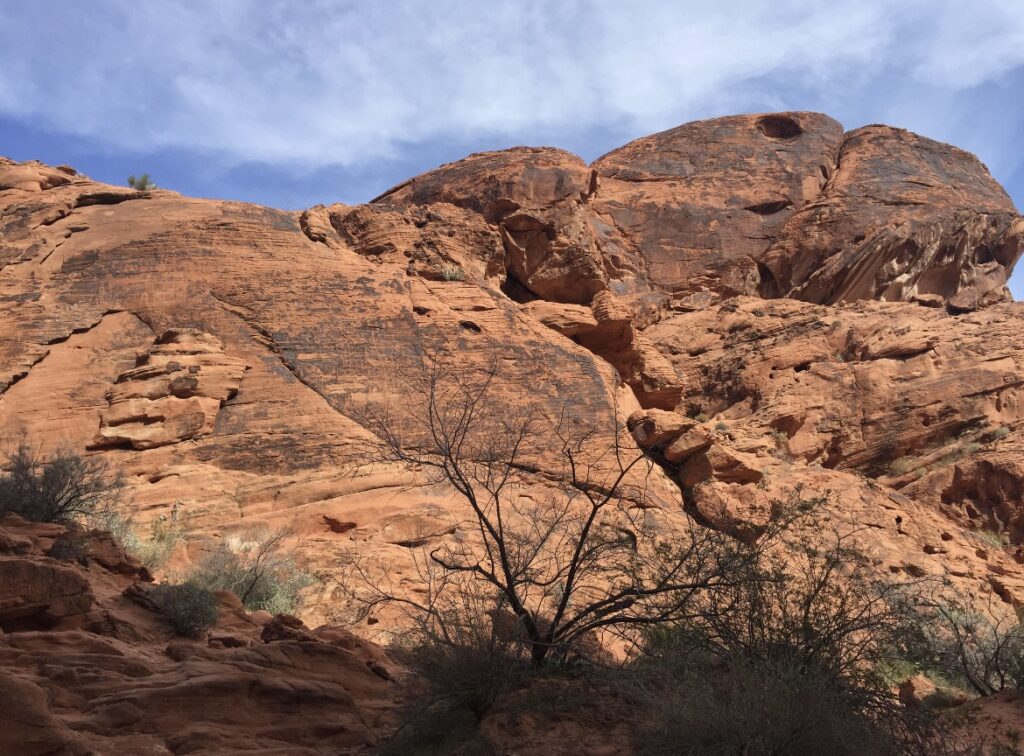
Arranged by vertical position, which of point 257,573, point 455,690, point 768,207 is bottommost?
point 455,690

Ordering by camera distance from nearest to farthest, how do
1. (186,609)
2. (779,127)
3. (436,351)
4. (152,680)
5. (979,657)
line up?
1. (152,680)
2. (186,609)
3. (979,657)
4. (436,351)
5. (779,127)

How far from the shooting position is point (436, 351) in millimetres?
17469

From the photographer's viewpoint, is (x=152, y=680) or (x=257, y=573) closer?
(x=152, y=680)

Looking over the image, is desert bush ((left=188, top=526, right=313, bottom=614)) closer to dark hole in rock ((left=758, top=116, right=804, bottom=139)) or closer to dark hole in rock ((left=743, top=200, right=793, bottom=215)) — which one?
dark hole in rock ((left=743, top=200, right=793, bottom=215))

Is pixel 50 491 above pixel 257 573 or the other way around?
above

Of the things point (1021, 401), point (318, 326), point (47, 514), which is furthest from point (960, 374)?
point (47, 514)

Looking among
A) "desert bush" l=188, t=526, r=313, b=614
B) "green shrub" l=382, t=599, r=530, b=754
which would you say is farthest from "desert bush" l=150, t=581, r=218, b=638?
"green shrub" l=382, t=599, r=530, b=754

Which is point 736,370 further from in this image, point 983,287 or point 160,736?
point 160,736

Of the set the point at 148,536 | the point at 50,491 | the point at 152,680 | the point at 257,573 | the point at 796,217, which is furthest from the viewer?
the point at 796,217

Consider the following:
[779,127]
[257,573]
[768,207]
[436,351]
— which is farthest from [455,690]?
[779,127]

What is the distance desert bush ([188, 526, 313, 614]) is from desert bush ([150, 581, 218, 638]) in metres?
1.77

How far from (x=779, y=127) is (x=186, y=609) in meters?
36.6

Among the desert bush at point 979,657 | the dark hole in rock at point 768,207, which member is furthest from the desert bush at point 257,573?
the dark hole in rock at point 768,207

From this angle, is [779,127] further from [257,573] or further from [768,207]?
[257,573]
